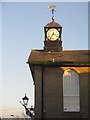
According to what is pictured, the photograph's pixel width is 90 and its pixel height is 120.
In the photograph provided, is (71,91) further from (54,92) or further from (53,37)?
(53,37)

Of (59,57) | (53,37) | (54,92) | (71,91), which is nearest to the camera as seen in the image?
(54,92)

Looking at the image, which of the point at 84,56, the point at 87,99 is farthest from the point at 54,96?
the point at 84,56

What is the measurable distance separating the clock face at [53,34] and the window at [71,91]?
6.18 meters

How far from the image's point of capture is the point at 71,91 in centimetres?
2388

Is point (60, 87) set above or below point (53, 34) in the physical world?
below

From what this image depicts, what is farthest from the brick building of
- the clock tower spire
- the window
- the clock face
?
the clock face

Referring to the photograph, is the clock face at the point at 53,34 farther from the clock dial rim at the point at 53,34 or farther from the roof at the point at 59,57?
the roof at the point at 59,57

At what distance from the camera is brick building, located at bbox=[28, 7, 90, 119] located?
920 inches

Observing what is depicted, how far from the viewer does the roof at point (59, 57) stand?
24.3 m

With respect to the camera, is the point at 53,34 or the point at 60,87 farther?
the point at 53,34

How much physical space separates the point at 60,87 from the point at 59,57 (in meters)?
3.17

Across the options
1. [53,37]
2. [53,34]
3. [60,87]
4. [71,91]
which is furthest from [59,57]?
[53,34]

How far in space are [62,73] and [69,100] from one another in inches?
90.7

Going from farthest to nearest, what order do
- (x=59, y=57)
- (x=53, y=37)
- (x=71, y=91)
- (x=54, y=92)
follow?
1. (x=53, y=37)
2. (x=59, y=57)
3. (x=71, y=91)
4. (x=54, y=92)
